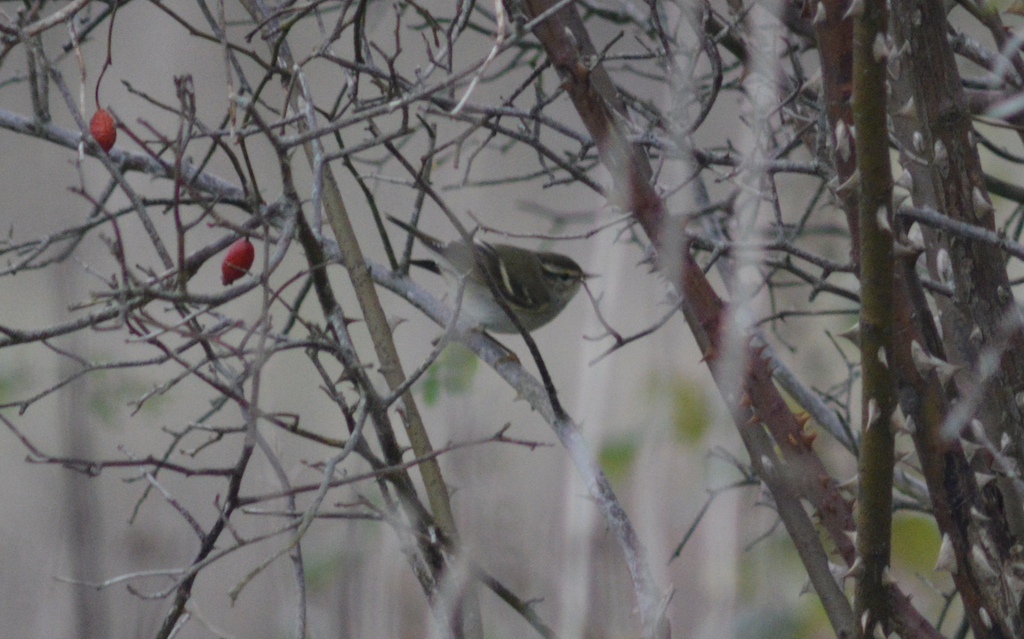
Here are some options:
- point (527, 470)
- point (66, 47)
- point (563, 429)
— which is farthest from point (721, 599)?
point (66, 47)

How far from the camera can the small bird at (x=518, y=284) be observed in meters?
4.88

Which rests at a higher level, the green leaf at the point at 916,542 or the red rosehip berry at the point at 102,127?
the red rosehip berry at the point at 102,127

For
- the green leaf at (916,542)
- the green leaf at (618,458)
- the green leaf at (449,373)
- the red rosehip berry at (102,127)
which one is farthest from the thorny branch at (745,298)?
the green leaf at (618,458)

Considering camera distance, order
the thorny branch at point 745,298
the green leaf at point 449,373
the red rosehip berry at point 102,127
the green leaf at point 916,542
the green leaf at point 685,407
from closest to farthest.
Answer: the thorny branch at point 745,298 < the red rosehip berry at point 102,127 < the green leaf at point 916,542 < the green leaf at point 449,373 < the green leaf at point 685,407

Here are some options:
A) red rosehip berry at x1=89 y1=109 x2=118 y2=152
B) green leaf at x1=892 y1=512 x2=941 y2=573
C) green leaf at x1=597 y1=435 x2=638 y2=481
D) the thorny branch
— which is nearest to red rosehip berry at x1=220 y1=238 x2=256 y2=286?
the thorny branch

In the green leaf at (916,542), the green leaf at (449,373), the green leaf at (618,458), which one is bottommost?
the green leaf at (916,542)

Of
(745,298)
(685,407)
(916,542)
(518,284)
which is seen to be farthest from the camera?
(518,284)

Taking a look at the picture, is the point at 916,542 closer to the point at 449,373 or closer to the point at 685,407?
the point at 685,407

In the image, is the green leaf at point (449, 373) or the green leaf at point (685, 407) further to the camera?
the green leaf at point (685, 407)

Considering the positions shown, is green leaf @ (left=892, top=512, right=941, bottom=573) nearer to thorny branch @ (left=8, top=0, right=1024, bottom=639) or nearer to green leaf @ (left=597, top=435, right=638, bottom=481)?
thorny branch @ (left=8, top=0, right=1024, bottom=639)

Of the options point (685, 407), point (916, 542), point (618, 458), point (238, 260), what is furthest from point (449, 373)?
point (916, 542)

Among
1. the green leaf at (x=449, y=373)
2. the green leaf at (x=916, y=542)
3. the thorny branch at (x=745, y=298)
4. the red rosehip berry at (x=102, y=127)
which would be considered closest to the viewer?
the thorny branch at (x=745, y=298)

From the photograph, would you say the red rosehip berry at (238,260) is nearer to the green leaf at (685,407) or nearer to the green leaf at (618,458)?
the green leaf at (618,458)

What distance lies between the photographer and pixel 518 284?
5.16 metres
